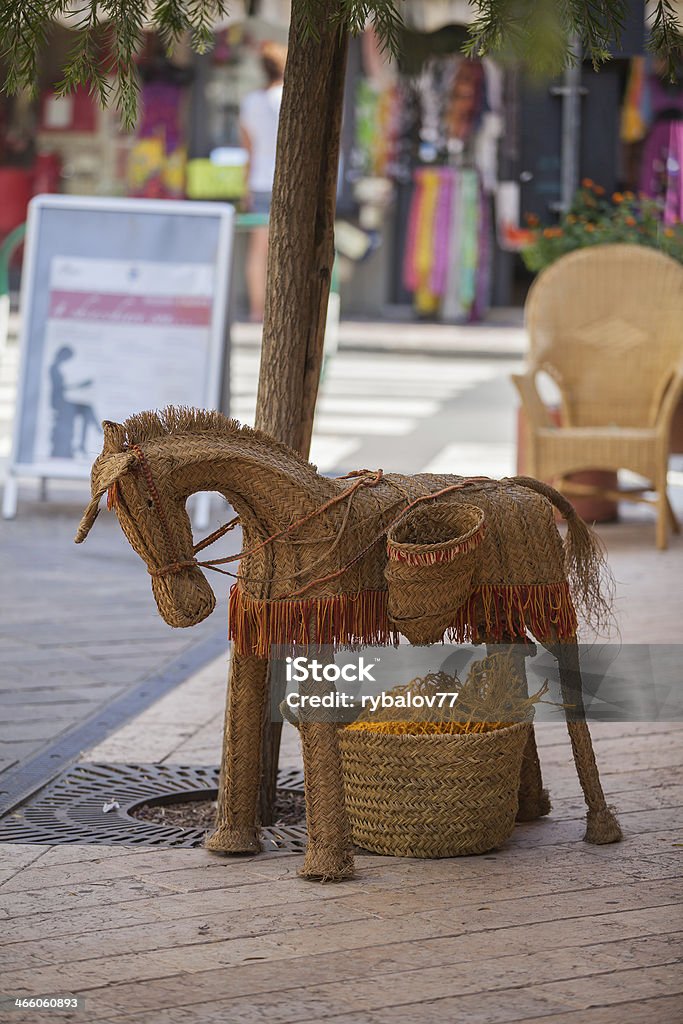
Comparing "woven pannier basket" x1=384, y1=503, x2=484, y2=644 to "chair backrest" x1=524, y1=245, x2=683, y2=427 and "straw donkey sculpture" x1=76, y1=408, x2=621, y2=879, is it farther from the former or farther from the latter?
"chair backrest" x1=524, y1=245, x2=683, y2=427

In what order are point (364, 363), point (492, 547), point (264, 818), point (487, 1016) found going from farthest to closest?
point (364, 363)
point (264, 818)
point (492, 547)
point (487, 1016)

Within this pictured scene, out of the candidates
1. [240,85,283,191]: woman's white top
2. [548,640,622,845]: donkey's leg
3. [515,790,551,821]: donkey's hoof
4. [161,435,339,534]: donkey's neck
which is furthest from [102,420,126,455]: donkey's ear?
[240,85,283,191]: woman's white top

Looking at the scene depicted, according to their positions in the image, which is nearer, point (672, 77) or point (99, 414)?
point (672, 77)

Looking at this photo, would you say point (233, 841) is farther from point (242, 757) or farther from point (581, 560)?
point (581, 560)

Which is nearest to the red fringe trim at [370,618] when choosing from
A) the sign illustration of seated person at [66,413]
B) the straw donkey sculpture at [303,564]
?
the straw donkey sculpture at [303,564]

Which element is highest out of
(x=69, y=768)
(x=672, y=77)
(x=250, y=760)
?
(x=672, y=77)

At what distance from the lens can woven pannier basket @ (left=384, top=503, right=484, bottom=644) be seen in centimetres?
311

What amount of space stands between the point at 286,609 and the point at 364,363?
10997 millimetres

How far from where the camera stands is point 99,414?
24.0 ft

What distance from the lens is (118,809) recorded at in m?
3.74

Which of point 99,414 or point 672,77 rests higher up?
point 672,77

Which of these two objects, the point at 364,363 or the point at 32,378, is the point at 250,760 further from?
the point at 364,363

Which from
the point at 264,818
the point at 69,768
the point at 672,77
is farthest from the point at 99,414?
the point at 672,77

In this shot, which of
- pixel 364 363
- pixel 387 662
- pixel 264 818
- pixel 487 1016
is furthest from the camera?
pixel 364 363
